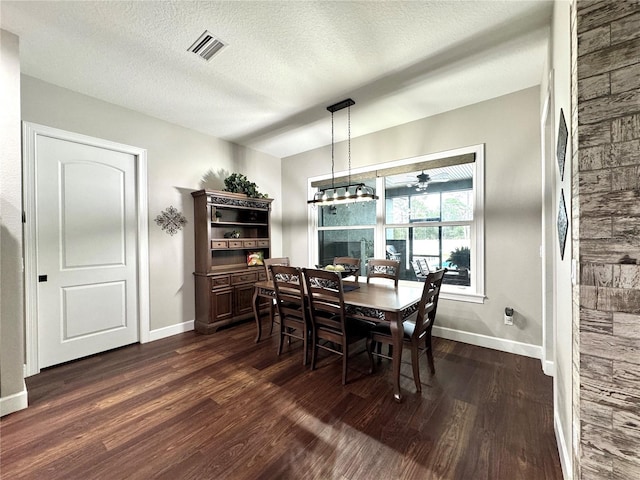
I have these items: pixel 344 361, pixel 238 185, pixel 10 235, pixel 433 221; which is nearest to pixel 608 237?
pixel 344 361

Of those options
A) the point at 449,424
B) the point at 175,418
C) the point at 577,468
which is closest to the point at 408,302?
the point at 449,424

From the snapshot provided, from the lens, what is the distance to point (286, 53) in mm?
2293

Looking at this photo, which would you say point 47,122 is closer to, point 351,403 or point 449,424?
point 351,403

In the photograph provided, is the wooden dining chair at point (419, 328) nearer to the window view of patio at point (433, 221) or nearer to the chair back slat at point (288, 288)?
the chair back slat at point (288, 288)

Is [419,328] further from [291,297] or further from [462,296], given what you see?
[462,296]

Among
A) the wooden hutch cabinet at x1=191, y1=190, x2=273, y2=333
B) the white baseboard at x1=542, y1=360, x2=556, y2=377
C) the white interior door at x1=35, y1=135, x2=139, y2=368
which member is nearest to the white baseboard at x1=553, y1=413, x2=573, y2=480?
the white baseboard at x1=542, y1=360, x2=556, y2=377

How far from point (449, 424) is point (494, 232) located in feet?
7.10

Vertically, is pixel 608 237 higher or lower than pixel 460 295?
higher

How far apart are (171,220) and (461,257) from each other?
12.9ft

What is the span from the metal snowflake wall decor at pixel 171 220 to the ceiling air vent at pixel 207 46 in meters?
2.07

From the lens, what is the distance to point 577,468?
1138 mm

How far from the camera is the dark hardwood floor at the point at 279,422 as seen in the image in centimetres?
152

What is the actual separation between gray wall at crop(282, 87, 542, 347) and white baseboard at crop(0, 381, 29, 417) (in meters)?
4.13

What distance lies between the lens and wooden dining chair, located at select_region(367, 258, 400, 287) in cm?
325
